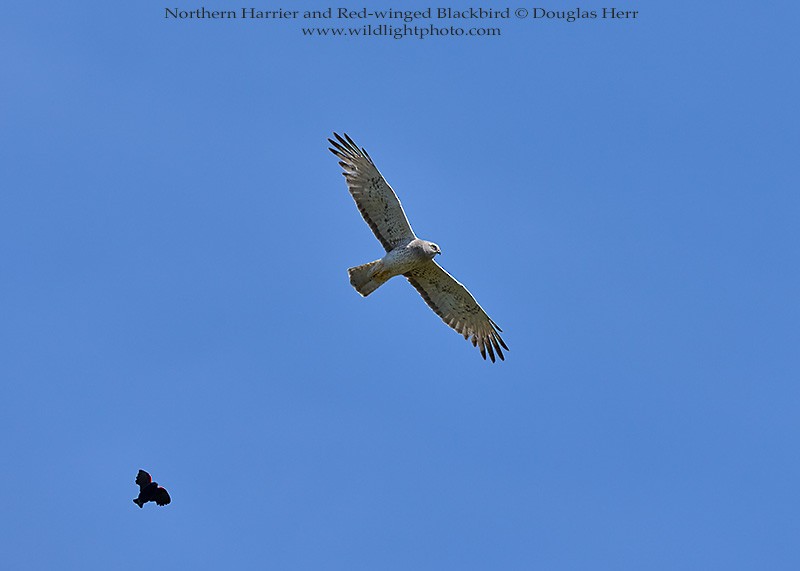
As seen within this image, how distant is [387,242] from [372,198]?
34.6 inches

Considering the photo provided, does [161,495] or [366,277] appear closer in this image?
[161,495]

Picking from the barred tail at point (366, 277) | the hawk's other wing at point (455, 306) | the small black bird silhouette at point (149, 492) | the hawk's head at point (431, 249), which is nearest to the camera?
the small black bird silhouette at point (149, 492)

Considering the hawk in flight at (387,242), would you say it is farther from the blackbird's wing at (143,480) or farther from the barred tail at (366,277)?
the blackbird's wing at (143,480)

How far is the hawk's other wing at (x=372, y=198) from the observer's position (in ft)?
84.3

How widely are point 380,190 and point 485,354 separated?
14.3ft

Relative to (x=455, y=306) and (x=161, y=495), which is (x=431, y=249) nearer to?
(x=455, y=306)

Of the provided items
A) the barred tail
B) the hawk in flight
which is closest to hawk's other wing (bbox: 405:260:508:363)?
the hawk in flight

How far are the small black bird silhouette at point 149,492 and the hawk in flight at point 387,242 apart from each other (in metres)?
7.17

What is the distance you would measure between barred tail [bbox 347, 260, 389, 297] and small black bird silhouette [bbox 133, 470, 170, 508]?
7.12m

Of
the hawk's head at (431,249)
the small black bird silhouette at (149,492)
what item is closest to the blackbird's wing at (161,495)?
the small black bird silhouette at (149,492)

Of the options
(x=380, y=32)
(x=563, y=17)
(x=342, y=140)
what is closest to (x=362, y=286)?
(x=342, y=140)

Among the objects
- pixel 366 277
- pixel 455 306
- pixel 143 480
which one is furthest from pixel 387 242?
pixel 143 480

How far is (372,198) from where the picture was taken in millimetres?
25844

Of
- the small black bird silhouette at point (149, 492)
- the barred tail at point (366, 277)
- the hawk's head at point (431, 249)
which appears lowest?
the small black bird silhouette at point (149, 492)
